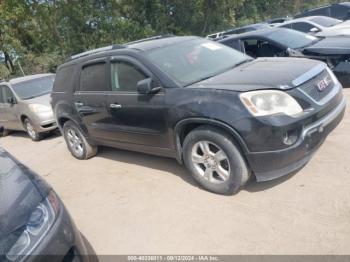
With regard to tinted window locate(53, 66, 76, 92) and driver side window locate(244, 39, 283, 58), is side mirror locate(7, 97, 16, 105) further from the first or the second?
driver side window locate(244, 39, 283, 58)

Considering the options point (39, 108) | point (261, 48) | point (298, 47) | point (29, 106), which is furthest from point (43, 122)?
point (298, 47)

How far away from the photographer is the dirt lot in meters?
3.12

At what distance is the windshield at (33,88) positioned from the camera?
29.6 ft

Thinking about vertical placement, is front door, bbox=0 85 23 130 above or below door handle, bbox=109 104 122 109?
below

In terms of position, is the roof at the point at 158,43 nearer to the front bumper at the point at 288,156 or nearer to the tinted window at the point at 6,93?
the front bumper at the point at 288,156

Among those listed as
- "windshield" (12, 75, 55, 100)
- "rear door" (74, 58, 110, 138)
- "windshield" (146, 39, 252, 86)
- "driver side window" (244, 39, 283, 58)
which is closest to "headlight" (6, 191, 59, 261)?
"windshield" (146, 39, 252, 86)

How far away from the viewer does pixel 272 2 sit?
2888 cm

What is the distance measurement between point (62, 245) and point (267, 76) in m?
Answer: 2.61

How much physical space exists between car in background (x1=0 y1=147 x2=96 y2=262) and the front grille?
2.58 metres

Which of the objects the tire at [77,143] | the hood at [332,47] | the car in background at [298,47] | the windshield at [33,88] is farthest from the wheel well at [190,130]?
the windshield at [33,88]

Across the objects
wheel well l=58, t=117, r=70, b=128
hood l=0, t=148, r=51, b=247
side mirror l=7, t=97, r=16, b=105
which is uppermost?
hood l=0, t=148, r=51, b=247

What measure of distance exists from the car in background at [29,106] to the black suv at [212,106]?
3346mm

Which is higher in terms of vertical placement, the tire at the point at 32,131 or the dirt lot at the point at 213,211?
the dirt lot at the point at 213,211

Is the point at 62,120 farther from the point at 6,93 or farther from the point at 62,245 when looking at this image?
the point at 62,245
